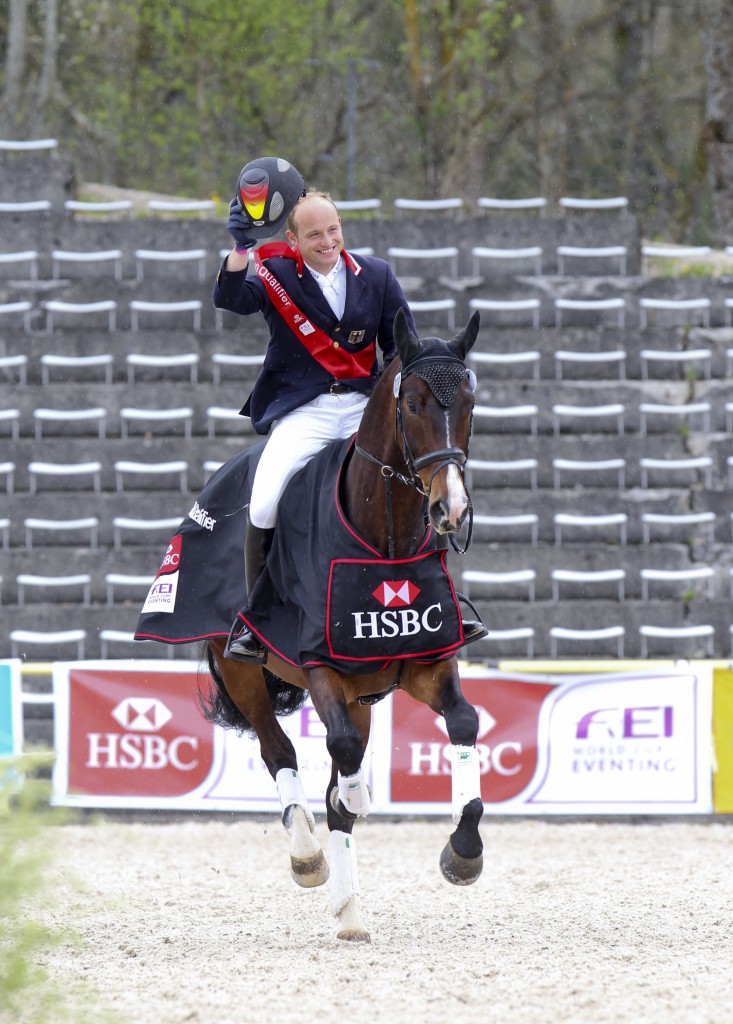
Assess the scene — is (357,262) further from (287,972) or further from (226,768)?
(226,768)

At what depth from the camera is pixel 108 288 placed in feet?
49.4

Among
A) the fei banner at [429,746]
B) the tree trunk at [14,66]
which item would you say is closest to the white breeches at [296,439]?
the fei banner at [429,746]

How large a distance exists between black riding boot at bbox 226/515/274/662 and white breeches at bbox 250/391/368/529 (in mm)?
76

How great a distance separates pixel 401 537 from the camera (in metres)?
5.37

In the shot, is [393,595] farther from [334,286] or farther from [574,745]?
[574,745]

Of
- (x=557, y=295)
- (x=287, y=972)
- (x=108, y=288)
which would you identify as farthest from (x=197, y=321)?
(x=287, y=972)

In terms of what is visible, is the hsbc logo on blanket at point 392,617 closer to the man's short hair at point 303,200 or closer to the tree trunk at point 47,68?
the man's short hair at point 303,200

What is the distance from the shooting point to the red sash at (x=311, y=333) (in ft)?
19.1

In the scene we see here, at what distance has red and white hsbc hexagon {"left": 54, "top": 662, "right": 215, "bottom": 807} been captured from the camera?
33.6ft

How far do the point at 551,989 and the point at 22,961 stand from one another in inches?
72.5

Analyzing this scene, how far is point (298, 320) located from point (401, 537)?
1109mm

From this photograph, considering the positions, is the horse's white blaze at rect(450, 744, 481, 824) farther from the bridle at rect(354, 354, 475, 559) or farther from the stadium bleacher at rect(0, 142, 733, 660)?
the stadium bleacher at rect(0, 142, 733, 660)

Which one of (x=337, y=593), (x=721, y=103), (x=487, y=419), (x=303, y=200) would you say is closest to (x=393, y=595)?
(x=337, y=593)

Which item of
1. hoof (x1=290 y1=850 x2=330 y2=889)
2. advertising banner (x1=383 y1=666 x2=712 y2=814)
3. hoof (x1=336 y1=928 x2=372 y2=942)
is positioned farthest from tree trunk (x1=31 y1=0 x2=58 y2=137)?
hoof (x1=336 y1=928 x2=372 y2=942)
